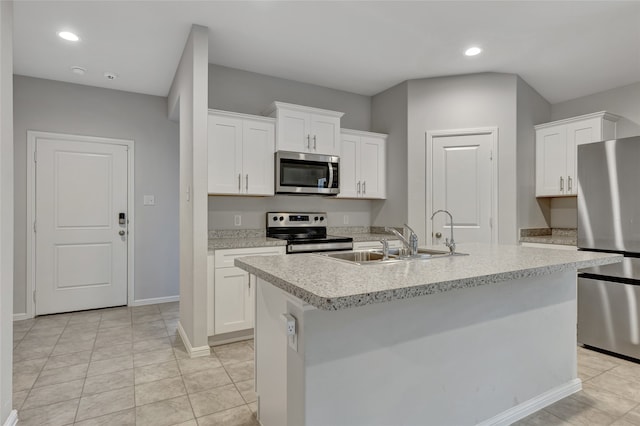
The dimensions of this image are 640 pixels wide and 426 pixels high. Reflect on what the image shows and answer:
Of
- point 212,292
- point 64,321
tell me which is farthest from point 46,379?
point 64,321

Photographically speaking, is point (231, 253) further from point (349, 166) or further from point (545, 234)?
point (545, 234)

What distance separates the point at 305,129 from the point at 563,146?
275 centimetres

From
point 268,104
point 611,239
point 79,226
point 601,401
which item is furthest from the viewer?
point 79,226

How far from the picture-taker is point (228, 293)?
118 inches

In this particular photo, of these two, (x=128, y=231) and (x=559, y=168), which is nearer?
(x=559, y=168)

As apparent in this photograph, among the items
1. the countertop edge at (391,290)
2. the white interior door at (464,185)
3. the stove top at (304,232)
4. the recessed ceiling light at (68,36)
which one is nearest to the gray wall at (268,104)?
the stove top at (304,232)

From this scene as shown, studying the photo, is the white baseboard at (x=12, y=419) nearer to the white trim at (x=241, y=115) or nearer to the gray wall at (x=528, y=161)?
the white trim at (x=241, y=115)

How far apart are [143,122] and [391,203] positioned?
3.27 meters

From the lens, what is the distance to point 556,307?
6.87 ft

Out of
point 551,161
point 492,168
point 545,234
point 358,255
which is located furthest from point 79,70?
point 545,234

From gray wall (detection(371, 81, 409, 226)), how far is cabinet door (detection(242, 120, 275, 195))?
1.56 m

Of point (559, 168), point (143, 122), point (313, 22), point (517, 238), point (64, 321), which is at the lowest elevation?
point (64, 321)

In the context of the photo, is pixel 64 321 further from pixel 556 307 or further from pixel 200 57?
pixel 556 307

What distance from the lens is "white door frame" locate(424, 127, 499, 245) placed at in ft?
12.2
